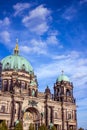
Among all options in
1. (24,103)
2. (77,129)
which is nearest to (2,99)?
(24,103)

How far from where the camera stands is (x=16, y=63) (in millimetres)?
80188

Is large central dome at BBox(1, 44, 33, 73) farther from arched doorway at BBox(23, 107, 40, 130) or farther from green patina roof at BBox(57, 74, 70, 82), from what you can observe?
arched doorway at BBox(23, 107, 40, 130)

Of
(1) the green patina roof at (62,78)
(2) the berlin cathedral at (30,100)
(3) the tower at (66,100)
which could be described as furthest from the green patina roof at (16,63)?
(3) the tower at (66,100)

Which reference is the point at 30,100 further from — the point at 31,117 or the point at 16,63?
the point at 16,63

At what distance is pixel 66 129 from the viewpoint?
7606 centimetres

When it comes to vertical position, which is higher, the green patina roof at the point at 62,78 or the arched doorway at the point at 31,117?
the green patina roof at the point at 62,78

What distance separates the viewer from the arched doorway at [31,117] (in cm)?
7268

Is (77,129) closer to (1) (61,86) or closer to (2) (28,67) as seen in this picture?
(1) (61,86)

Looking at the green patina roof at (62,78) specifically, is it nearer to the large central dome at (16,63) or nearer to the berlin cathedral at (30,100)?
the berlin cathedral at (30,100)

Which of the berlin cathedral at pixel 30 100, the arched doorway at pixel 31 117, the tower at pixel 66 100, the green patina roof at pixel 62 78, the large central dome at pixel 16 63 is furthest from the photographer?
the green patina roof at pixel 62 78

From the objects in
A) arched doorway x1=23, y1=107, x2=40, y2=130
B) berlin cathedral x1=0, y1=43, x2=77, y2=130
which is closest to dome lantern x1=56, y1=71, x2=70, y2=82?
berlin cathedral x1=0, y1=43, x2=77, y2=130

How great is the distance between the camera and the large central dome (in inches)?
3127

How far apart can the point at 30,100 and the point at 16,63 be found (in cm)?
1488

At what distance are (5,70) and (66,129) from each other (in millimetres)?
27381
